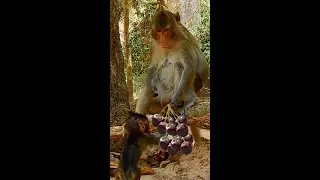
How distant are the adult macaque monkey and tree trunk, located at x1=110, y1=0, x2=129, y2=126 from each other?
0.06m

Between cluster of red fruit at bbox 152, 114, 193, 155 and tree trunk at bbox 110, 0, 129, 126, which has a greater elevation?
tree trunk at bbox 110, 0, 129, 126

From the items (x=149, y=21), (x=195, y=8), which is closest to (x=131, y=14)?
(x=149, y=21)

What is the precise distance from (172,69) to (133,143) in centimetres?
29

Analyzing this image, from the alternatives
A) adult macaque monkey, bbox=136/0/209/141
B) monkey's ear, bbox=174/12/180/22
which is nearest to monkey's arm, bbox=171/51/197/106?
adult macaque monkey, bbox=136/0/209/141

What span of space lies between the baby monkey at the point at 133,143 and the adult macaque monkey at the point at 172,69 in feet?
0.13

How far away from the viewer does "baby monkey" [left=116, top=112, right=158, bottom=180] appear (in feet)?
6.24

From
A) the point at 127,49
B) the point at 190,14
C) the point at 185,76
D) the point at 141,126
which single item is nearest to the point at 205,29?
the point at 190,14

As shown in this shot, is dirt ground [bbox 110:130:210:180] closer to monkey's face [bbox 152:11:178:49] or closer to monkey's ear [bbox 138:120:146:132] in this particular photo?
monkey's ear [bbox 138:120:146:132]

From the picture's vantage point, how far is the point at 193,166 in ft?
6.05

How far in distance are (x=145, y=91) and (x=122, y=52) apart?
0.52 ft

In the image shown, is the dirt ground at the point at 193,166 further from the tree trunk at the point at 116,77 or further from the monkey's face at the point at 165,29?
the monkey's face at the point at 165,29

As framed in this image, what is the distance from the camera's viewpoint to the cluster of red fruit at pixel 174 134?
186cm

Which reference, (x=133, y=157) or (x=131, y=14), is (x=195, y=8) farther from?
(x=133, y=157)

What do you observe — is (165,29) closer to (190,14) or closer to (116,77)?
(190,14)
